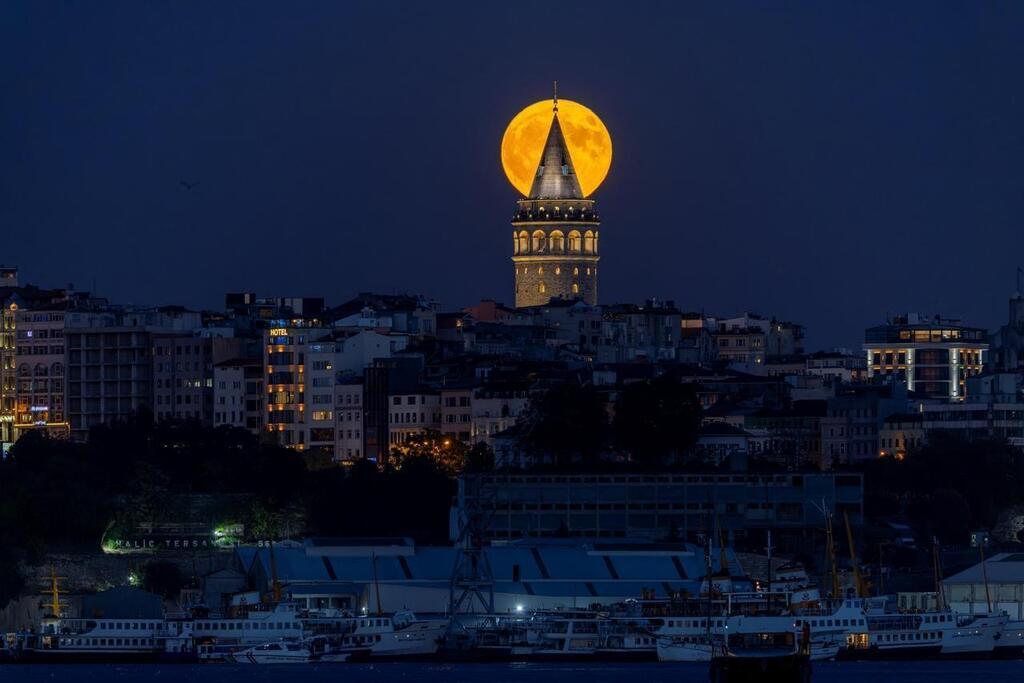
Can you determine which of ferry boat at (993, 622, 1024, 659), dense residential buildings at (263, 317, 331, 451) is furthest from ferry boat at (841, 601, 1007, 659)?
dense residential buildings at (263, 317, 331, 451)

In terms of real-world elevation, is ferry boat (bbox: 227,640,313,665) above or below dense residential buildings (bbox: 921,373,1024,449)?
below

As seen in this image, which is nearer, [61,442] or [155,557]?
[155,557]

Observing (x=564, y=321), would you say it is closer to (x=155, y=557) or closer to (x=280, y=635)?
(x=155, y=557)

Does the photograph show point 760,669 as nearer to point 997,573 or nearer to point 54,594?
point 997,573

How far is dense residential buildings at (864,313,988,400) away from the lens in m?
190

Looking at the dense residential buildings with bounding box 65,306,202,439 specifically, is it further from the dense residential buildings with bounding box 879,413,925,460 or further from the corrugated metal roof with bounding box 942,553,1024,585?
the corrugated metal roof with bounding box 942,553,1024,585

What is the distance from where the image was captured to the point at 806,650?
301ft

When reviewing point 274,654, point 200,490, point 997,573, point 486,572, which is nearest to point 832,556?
point 997,573

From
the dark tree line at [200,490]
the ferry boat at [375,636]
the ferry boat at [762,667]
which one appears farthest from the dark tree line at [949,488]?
the ferry boat at [762,667]

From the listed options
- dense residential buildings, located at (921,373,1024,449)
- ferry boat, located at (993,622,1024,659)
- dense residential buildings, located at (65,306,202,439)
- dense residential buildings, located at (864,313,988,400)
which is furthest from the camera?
dense residential buildings, located at (864,313,988,400)

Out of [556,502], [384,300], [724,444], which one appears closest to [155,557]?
[556,502]

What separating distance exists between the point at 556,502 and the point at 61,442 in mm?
22363

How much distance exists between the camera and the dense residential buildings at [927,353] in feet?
623

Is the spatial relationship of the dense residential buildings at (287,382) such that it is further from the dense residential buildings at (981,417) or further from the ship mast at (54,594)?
the ship mast at (54,594)
